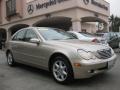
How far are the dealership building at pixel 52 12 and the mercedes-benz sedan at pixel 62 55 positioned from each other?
29.3 ft

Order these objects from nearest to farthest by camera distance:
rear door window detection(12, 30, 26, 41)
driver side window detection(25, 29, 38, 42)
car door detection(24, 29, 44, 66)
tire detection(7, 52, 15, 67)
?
car door detection(24, 29, 44, 66) < driver side window detection(25, 29, 38, 42) < rear door window detection(12, 30, 26, 41) < tire detection(7, 52, 15, 67)

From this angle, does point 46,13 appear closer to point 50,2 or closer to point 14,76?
point 50,2

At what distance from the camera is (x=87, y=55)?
5.53 m

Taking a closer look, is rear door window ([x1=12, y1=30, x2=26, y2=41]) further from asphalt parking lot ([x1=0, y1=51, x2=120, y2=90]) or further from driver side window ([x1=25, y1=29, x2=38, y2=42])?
asphalt parking lot ([x1=0, y1=51, x2=120, y2=90])

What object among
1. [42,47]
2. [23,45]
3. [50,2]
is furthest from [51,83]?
[50,2]

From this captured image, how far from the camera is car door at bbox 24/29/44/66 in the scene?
662cm

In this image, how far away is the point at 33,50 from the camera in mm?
6883

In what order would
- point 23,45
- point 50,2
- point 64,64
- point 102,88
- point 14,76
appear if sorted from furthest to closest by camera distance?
point 50,2, point 23,45, point 14,76, point 64,64, point 102,88

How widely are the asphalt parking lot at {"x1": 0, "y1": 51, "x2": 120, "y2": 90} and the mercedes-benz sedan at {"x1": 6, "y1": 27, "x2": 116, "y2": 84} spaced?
0.29 meters

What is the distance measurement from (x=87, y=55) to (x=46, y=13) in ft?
43.8

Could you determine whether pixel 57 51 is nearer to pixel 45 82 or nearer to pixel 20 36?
pixel 45 82

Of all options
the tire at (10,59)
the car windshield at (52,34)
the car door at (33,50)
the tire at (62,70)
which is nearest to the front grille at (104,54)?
the tire at (62,70)

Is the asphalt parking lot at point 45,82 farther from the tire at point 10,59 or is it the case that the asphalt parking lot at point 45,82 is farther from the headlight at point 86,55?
the tire at point 10,59

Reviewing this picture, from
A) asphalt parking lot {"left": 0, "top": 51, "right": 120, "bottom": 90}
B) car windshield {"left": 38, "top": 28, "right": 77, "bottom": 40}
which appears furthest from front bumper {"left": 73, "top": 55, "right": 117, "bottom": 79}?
car windshield {"left": 38, "top": 28, "right": 77, "bottom": 40}
